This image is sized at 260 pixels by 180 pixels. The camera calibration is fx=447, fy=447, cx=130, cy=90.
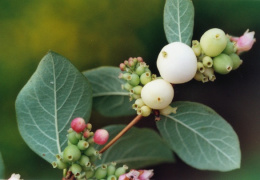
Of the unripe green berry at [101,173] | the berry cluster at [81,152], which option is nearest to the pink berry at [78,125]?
the berry cluster at [81,152]

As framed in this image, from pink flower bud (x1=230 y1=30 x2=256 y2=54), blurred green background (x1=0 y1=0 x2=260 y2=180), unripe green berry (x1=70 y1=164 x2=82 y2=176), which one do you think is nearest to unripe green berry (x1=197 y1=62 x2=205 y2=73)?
pink flower bud (x1=230 y1=30 x2=256 y2=54)

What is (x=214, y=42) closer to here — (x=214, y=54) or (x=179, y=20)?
(x=214, y=54)

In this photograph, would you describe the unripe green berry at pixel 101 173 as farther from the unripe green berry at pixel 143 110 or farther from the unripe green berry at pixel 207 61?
the unripe green berry at pixel 207 61

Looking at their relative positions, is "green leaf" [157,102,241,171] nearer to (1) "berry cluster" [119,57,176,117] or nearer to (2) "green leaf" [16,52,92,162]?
(1) "berry cluster" [119,57,176,117]

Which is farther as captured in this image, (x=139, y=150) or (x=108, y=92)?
(x=139, y=150)

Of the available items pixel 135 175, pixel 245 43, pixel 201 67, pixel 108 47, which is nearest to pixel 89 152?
pixel 135 175
